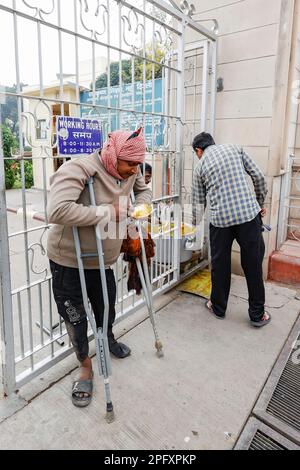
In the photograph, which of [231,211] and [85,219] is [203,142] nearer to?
[231,211]

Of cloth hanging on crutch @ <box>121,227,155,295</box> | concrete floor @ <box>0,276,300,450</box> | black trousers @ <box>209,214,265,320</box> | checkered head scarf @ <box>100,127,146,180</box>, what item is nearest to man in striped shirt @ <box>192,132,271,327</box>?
black trousers @ <box>209,214,265,320</box>

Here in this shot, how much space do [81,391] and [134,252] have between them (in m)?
0.97

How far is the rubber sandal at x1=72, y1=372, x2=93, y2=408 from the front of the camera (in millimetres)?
2173

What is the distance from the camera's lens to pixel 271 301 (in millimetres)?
3615

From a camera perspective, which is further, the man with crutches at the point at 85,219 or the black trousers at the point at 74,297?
the black trousers at the point at 74,297

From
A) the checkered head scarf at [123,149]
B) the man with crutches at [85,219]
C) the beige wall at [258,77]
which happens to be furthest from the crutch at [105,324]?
the beige wall at [258,77]

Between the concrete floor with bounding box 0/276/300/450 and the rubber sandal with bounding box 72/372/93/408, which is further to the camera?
the rubber sandal with bounding box 72/372/93/408

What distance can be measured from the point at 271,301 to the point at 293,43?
9.32 ft

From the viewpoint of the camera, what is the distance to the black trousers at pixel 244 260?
9.93 ft

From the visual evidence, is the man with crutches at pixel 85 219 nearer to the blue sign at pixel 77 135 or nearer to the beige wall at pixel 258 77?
the blue sign at pixel 77 135

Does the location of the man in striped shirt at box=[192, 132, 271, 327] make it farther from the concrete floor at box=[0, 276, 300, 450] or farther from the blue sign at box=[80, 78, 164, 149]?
the blue sign at box=[80, 78, 164, 149]

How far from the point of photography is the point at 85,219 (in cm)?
185

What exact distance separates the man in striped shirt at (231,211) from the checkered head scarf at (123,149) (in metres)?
1.22
